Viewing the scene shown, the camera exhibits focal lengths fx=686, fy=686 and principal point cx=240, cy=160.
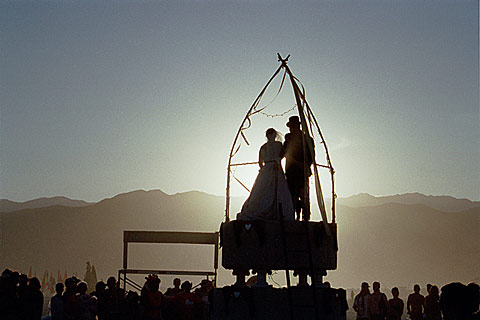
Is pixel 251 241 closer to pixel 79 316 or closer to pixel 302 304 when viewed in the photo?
pixel 302 304

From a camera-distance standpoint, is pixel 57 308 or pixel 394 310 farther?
pixel 394 310

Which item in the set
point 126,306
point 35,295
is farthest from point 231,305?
point 35,295

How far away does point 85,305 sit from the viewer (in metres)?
16.3

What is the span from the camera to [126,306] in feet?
56.9

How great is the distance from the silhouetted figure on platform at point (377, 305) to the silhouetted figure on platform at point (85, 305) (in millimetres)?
8920

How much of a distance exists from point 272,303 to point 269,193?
9.01ft

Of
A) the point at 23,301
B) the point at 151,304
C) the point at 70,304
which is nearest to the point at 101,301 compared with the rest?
the point at 70,304

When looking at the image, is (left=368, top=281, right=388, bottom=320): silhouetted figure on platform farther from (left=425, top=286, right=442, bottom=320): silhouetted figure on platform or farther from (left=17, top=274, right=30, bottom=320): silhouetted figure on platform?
(left=17, top=274, right=30, bottom=320): silhouetted figure on platform

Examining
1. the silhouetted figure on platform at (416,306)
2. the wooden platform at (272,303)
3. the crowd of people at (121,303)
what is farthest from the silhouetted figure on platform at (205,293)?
the silhouetted figure on platform at (416,306)

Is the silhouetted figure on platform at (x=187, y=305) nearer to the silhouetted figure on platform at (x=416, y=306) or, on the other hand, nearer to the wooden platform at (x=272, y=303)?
the wooden platform at (x=272, y=303)

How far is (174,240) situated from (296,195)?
9969 mm

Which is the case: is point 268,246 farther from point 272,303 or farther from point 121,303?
point 121,303

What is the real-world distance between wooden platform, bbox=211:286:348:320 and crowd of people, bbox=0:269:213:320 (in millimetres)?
842

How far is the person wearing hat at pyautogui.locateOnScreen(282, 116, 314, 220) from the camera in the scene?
17.7 m
